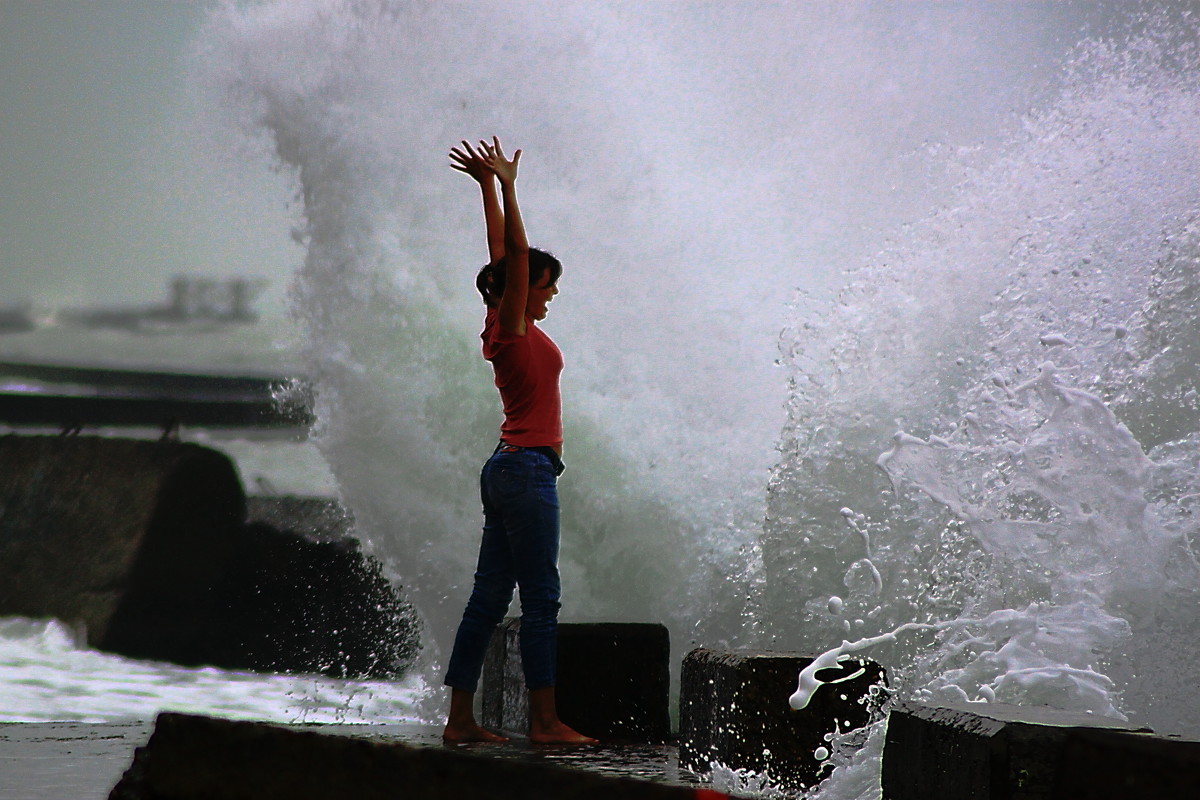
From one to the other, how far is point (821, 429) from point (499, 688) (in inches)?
69.8

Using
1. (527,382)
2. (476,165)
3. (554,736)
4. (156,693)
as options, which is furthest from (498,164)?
(156,693)

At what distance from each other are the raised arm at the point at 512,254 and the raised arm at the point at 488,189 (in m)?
0.02

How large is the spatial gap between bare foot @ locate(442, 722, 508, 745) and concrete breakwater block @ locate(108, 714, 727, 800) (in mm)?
1345

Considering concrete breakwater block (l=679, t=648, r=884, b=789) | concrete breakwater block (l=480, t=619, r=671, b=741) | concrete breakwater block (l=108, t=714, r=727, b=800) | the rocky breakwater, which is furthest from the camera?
the rocky breakwater

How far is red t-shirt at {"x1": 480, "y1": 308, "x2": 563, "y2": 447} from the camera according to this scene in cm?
317

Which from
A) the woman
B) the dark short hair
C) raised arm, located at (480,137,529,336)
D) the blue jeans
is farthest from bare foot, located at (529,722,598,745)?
the dark short hair

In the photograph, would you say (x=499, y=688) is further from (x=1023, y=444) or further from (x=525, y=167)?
(x=525, y=167)

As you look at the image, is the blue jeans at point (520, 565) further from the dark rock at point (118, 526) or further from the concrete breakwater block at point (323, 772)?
the dark rock at point (118, 526)

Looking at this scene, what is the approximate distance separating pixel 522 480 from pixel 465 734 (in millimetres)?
705

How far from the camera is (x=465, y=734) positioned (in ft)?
10.6

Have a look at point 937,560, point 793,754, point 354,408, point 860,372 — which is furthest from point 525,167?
point 793,754

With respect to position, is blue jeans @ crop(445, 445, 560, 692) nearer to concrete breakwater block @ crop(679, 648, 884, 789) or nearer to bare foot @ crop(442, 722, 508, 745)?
bare foot @ crop(442, 722, 508, 745)

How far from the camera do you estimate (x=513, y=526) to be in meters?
3.17

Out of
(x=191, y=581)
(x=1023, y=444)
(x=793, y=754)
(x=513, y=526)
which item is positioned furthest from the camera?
(x=191, y=581)
